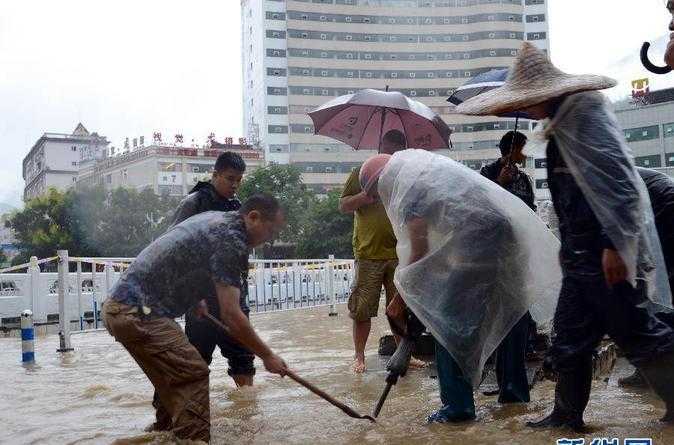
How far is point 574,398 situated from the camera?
2.98 m

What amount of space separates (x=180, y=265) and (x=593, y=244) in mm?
1898

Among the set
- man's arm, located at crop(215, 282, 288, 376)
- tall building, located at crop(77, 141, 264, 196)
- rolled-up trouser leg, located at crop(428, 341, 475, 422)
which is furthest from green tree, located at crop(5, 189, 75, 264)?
rolled-up trouser leg, located at crop(428, 341, 475, 422)

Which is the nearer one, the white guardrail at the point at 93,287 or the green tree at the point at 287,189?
the white guardrail at the point at 93,287

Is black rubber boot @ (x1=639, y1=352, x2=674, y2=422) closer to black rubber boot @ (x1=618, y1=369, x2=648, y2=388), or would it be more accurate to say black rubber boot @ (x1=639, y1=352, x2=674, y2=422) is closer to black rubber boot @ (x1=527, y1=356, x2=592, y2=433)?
black rubber boot @ (x1=527, y1=356, x2=592, y2=433)

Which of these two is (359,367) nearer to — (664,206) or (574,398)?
(574,398)

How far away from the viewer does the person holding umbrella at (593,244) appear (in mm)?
2711

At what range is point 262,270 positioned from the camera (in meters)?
12.8

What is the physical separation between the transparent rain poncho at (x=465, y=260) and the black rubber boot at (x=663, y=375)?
0.65m

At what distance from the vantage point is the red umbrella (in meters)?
5.73

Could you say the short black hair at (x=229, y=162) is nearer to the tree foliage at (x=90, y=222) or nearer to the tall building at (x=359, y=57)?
the tree foliage at (x=90, y=222)

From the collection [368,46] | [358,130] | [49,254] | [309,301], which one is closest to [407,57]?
[368,46]

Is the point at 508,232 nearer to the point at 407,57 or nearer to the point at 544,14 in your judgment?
the point at 407,57

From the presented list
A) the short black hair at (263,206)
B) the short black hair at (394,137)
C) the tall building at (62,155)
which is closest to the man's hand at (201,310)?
the short black hair at (263,206)

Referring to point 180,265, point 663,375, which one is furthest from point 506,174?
point 180,265
